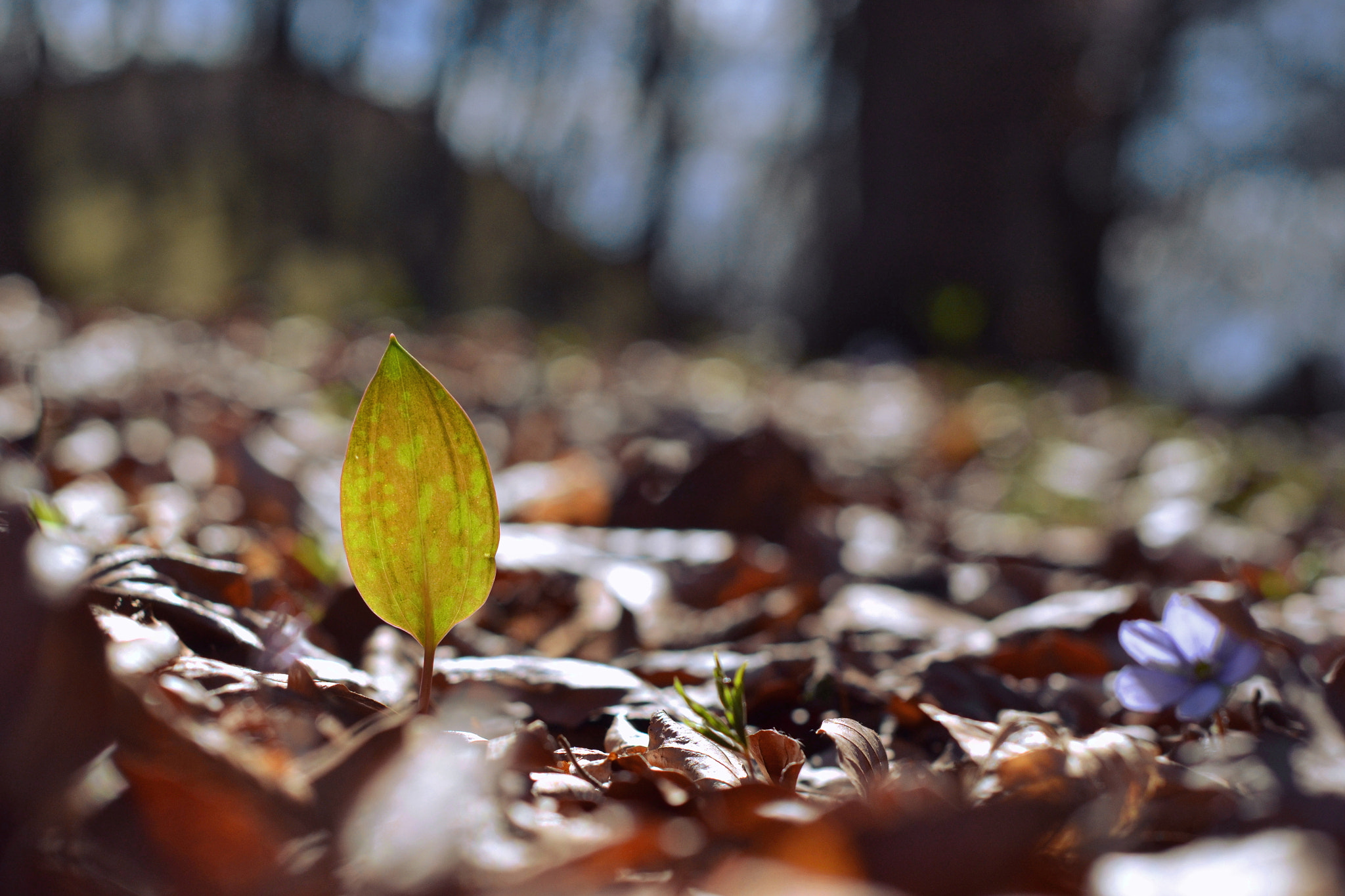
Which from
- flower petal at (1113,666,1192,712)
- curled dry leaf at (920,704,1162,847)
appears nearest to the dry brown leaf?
curled dry leaf at (920,704,1162,847)

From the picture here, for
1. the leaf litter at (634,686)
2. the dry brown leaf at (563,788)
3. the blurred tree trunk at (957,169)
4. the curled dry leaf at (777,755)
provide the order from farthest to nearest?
1. the blurred tree trunk at (957,169)
2. the curled dry leaf at (777,755)
3. the dry brown leaf at (563,788)
4. the leaf litter at (634,686)

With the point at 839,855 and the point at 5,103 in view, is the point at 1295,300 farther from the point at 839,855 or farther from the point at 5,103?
the point at 5,103

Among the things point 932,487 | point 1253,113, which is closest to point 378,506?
point 932,487

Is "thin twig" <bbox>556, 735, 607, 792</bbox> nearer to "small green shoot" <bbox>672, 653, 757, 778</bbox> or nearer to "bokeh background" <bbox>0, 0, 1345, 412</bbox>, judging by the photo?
"small green shoot" <bbox>672, 653, 757, 778</bbox>

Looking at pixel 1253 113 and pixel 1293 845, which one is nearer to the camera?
pixel 1293 845

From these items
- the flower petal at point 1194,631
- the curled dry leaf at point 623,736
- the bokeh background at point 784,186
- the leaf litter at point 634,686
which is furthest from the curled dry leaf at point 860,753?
the bokeh background at point 784,186

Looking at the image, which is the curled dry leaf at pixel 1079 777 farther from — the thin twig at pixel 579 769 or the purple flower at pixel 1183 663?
the thin twig at pixel 579 769

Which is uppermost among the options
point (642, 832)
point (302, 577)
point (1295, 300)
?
point (642, 832)
